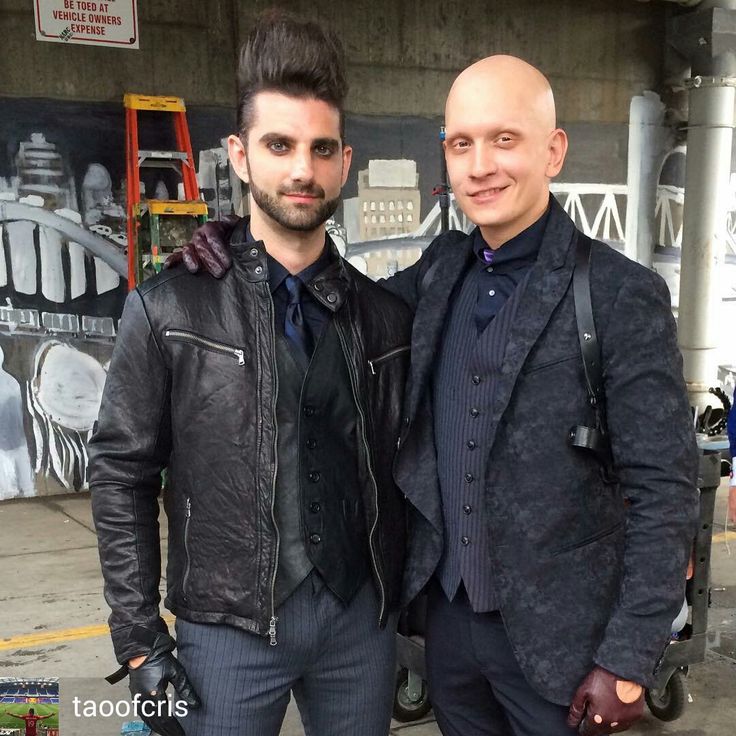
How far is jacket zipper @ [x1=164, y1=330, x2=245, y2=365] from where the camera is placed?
178 centimetres

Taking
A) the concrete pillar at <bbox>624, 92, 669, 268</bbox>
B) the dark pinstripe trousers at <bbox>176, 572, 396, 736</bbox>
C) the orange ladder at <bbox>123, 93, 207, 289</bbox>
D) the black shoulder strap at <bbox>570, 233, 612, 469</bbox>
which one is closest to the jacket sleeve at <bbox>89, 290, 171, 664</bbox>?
the dark pinstripe trousers at <bbox>176, 572, 396, 736</bbox>

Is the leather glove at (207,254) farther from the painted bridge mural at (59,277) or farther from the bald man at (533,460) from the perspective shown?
the painted bridge mural at (59,277)

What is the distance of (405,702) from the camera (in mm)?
3451

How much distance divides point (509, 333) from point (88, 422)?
5.63 metres

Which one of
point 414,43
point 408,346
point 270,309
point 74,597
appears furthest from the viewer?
point 414,43

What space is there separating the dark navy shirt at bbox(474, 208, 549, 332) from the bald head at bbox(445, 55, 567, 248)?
0.04 metres

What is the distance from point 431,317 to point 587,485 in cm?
47

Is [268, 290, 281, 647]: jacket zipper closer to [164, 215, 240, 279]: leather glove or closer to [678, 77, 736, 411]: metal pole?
[164, 215, 240, 279]: leather glove

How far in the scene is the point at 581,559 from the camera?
5.76 feet

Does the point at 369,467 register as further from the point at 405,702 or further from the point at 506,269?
the point at 405,702

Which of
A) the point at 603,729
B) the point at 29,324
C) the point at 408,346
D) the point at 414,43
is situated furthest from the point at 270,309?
the point at 414,43

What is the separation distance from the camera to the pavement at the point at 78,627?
346cm

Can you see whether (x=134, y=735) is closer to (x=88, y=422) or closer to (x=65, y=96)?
(x=88, y=422)

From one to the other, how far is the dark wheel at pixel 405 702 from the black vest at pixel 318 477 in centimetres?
176
